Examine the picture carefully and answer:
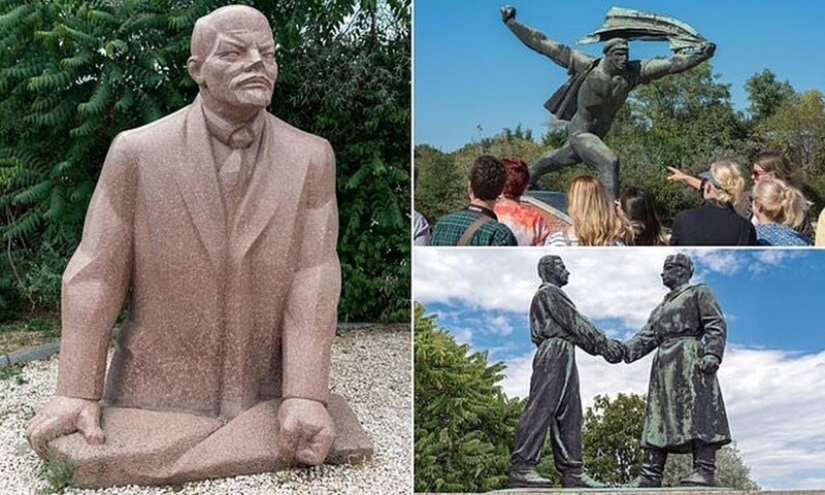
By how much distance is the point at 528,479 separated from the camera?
4.51 meters

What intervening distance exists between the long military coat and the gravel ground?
1279 mm

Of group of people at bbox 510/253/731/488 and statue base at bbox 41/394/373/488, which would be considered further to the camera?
group of people at bbox 510/253/731/488

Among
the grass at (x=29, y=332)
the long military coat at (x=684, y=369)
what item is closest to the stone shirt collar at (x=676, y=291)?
the long military coat at (x=684, y=369)

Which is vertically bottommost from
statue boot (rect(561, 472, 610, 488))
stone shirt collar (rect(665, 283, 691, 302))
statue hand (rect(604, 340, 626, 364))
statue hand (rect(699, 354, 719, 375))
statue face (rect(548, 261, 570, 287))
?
statue boot (rect(561, 472, 610, 488))

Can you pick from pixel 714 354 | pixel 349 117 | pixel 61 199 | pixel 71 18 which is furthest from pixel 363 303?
pixel 714 354

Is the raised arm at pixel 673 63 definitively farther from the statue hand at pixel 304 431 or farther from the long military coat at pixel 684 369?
the statue hand at pixel 304 431

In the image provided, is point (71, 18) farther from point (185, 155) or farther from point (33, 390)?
point (185, 155)

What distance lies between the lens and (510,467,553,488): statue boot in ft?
14.8

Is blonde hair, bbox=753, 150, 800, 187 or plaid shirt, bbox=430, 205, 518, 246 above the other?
blonde hair, bbox=753, 150, 800, 187

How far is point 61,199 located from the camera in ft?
22.8

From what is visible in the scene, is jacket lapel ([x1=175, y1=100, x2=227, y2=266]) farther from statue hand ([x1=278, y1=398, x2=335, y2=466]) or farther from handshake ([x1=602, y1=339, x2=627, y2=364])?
handshake ([x1=602, y1=339, x2=627, y2=364])

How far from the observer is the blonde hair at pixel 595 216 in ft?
15.0

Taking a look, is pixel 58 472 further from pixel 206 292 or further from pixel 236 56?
pixel 236 56

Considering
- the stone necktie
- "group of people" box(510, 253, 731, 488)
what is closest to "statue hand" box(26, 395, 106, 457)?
the stone necktie
